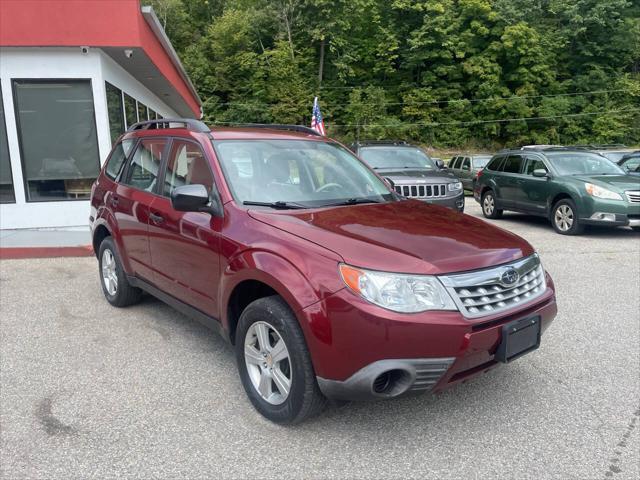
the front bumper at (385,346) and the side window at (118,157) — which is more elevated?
the side window at (118,157)

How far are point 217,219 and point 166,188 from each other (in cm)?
96

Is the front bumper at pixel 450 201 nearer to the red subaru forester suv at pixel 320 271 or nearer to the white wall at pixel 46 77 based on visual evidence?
the red subaru forester suv at pixel 320 271

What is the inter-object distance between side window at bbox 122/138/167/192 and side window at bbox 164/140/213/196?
0.22 m

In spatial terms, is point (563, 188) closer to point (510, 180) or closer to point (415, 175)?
point (510, 180)

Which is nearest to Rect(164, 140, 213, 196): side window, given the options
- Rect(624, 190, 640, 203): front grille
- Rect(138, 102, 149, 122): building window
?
Rect(624, 190, 640, 203): front grille

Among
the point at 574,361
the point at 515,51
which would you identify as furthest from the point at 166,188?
the point at 515,51

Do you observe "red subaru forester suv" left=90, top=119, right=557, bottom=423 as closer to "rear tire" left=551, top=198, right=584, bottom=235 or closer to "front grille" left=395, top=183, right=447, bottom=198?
"front grille" left=395, top=183, right=447, bottom=198

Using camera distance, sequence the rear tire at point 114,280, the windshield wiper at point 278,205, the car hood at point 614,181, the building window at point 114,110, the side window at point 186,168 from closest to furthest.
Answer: the windshield wiper at point 278,205 < the side window at point 186,168 < the rear tire at point 114,280 < the car hood at point 614,181 < the building window at point 114,110

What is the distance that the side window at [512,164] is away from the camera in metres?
11.1

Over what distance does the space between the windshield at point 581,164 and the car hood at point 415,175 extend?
2442 millimetres

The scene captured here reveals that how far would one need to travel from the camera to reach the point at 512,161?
11.4 meters

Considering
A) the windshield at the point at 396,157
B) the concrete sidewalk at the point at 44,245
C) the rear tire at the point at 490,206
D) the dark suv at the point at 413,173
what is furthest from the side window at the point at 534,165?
the concrete sidewalk at the point at 44,245

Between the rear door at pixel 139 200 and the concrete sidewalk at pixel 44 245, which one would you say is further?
the concrete sidewalk at pixel 44 245

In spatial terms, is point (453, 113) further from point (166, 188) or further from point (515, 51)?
point (166, 188)
